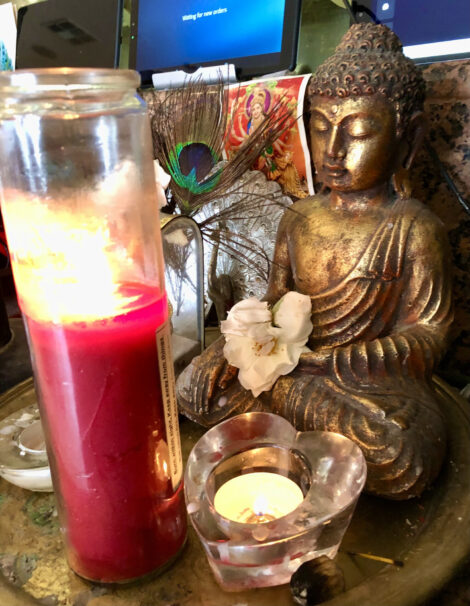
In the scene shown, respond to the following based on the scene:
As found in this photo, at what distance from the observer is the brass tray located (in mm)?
450

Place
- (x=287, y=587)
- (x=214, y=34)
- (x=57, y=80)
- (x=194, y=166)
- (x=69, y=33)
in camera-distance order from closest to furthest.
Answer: (x=57, y=80) → (x=287, y=587) → (x=194, y=166) → (x=214, y=34) → (x=69, y=33)

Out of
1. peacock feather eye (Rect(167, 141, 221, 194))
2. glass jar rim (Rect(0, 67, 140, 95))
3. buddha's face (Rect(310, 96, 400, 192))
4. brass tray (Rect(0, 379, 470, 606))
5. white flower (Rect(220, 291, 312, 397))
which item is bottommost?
brass tray (Rect(0, 379, 470, 606))

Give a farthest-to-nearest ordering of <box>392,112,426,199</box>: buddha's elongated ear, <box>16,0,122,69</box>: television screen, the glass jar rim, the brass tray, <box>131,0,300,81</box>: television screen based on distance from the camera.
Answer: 1. <box>16,0,122,69</box>: television screen
2. <box>131,0,300,81</box>: television screen
3. <box>392,112,426,199</box>: buddha's elongated ear
4. the brass tray
5. the glass jar rim

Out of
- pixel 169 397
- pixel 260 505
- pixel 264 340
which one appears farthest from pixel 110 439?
pixel 264 340

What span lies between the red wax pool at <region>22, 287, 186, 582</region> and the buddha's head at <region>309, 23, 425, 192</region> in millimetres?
340

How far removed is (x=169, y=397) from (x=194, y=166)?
0.46 m

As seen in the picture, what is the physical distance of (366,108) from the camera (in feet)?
2.06

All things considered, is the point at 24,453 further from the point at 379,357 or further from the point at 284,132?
the point at 284,132

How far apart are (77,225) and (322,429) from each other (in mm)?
362

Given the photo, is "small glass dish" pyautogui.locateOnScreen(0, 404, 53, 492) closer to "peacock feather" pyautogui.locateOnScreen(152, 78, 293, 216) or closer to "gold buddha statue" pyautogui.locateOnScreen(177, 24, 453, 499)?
"gold buddha statue" pyautogui.locateOnScreen(177, 24, 453, 499)

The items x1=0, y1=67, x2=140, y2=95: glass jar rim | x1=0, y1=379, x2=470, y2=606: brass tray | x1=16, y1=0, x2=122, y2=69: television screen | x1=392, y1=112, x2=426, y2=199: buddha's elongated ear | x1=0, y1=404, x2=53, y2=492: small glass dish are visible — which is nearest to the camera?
x1=0, y1=67, x2=140, y2=95: glass jar rim

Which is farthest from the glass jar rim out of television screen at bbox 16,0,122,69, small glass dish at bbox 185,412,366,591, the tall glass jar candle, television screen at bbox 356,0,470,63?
television screen at bbox 16,0,122,69

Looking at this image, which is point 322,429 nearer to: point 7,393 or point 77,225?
point 77,225

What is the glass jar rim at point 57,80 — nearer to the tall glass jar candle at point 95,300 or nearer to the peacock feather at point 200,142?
the tall glass jar candle at point 95,300
